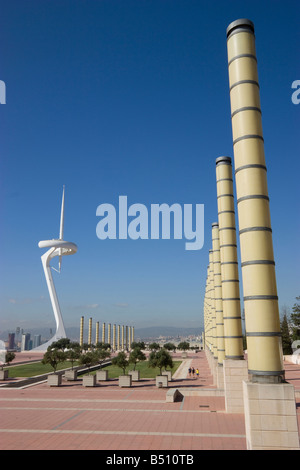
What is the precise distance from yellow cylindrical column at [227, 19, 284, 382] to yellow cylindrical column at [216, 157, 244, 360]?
836 centimetres

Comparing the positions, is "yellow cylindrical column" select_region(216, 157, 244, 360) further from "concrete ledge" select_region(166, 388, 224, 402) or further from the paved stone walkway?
"concrete ledge" select_region(166, 388, 224, 402)

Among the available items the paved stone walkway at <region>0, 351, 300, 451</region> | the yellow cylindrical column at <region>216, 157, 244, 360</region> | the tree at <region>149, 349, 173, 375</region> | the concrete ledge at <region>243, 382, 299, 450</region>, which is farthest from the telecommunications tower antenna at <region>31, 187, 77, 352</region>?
the concrete ledge at <region>243, 382, 299, 450</region>

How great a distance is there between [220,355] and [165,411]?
781 centimetres

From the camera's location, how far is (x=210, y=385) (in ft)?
93.9

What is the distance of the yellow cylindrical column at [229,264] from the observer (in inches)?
791

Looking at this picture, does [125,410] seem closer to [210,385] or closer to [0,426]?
[0,426]

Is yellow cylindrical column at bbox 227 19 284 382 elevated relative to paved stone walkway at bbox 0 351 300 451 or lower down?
elevated

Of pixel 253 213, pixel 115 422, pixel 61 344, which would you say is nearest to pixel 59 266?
pixel 61 344

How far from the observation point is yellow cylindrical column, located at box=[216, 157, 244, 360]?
20094 millimetres

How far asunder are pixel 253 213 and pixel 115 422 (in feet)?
38.5

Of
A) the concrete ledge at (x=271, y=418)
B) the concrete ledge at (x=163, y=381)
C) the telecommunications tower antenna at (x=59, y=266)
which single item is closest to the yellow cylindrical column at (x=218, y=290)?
the concrete ledge at (x=163, y=381)

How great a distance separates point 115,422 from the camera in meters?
16.9

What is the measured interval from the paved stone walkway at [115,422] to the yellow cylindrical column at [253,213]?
4186 millimetres
